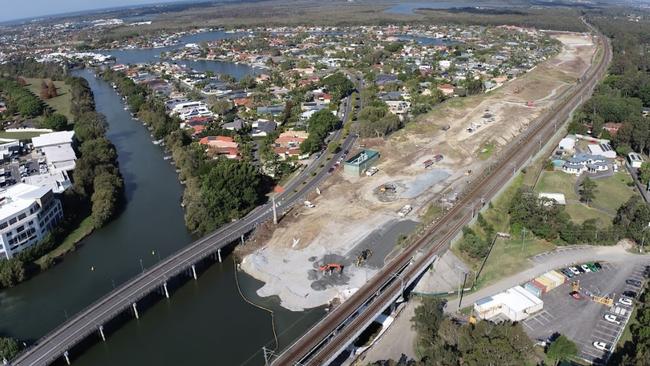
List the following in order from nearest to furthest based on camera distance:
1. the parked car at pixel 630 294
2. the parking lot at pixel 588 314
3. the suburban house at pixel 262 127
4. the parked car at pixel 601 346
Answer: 1. the parked car at pixel 601 346
2. the parking lot at pixel 588 314
3. the parked car at pixel 630 294
4. the suburban house at pixel 262 127

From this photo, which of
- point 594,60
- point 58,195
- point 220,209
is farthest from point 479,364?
point 594,60

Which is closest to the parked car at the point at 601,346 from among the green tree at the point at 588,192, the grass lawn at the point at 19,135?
the green tree at the point at 588,192

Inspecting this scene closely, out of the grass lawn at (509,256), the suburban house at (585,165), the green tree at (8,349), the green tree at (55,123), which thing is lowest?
the grass lawn at (509,256)

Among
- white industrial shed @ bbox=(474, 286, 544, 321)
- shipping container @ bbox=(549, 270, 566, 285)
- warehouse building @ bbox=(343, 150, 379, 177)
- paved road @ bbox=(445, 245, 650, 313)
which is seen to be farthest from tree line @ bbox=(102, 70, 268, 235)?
shipping container @ bbox=(549, 270, 566, 285)

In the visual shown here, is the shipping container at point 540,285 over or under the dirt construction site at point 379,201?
under

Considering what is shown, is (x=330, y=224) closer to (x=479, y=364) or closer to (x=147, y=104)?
(x=479, y=364)

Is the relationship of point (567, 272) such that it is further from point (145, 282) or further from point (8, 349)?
point (8, 349)

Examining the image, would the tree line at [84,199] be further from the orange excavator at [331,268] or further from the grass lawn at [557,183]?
the grass lawn at [557,183]
